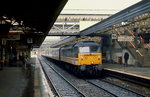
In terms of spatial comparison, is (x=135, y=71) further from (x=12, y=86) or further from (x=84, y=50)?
(x=12, y=86)

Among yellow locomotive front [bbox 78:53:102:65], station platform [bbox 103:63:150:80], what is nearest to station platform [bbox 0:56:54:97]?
yellow locomotive front [bbox 78:53:102:65]

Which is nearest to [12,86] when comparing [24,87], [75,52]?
[24,87]

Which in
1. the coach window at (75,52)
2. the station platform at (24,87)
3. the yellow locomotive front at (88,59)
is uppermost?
the coach window at (75,52)

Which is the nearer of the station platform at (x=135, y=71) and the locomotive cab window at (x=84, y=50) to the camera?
the station platform at (x=135, y=71)

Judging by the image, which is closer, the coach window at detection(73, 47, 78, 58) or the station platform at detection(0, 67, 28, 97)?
the station platform at detection(0, 67, 28, 97)

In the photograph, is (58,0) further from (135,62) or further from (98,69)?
(135,62)

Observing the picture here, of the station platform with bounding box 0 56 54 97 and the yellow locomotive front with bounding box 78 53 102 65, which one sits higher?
the yellow locomotive front with bounding box 78 53 102 65

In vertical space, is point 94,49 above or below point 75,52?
above

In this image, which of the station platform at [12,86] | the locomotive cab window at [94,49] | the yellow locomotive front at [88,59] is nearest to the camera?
the station platform at [12,86]

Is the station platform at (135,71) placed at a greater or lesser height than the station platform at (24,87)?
greater

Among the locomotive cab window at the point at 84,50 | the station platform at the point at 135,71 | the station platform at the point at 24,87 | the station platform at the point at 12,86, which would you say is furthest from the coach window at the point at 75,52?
the station platform at the point at 12,86

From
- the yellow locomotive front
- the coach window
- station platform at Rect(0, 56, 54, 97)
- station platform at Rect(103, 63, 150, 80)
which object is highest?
the coach window

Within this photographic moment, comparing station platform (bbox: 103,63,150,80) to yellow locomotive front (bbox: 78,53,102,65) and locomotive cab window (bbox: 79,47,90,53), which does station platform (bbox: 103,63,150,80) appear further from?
locomotive cab window (bbox: 79,47,90,53)

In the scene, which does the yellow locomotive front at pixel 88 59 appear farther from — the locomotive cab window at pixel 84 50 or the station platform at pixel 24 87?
the station platform at pixel 24 87
